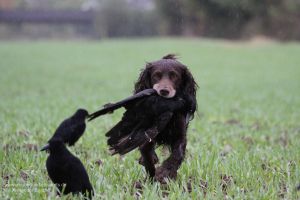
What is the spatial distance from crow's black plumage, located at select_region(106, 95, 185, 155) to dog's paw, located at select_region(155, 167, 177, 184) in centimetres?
29

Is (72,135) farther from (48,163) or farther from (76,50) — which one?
(76,50)

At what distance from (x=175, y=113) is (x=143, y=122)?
292mm

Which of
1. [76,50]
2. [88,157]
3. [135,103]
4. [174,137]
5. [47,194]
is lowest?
[76,50]

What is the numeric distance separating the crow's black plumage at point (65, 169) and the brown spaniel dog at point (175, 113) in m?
0.74

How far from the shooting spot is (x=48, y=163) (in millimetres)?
2865

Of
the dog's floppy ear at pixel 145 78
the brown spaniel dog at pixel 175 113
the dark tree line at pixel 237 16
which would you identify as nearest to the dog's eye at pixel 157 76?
the brown spaniel dog at pixel 175 113

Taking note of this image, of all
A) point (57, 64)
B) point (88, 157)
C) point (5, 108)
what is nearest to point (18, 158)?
point (88, 157)

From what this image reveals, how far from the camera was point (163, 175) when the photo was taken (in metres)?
3.56

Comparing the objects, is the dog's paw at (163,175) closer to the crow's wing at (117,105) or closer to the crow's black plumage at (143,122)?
the crow's black plumage at (143,122)

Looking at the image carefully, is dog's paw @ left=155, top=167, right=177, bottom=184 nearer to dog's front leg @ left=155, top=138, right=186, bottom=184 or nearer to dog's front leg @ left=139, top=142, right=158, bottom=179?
dog's front leg @ left=155, top=138, right=186, bottom=184

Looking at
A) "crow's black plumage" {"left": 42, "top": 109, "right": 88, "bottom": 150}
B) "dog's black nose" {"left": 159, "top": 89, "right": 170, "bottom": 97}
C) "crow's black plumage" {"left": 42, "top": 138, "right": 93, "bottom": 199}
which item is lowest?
"crow's black plumage" {"left": 42, "top": 138, "right": 93, "bottom": 199}

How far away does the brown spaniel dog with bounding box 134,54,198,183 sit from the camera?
359cm

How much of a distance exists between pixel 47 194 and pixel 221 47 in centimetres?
4109

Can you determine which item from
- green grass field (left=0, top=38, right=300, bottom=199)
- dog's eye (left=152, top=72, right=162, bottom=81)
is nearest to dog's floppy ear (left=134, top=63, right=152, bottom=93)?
dog's eye (left=152, top=72, right=162, bottom=81)
